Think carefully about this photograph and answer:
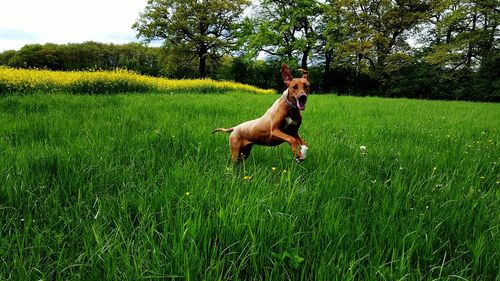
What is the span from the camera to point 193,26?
4003cm

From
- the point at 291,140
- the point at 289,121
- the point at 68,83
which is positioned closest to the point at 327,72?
the point at 68,83

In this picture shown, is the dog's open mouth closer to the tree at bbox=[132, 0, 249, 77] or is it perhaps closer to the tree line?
the tree line

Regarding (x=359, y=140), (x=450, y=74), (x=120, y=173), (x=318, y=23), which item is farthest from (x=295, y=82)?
(x=318, y=23)

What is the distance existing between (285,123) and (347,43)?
113 ft

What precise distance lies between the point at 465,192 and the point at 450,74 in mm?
31819

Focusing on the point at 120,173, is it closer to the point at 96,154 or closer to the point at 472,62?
the point at 96,154

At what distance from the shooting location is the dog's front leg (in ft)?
6.83

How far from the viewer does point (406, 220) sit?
5.68 ft

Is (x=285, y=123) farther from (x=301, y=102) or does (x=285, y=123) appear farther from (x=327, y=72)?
(x=327, y=72)

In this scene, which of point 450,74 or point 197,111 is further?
point 450,74

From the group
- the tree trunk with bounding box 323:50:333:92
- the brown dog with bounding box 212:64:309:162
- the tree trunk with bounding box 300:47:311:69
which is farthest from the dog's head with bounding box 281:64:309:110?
the tree trunk with bounding box 323:50:333:92

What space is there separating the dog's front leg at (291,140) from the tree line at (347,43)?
2968cm

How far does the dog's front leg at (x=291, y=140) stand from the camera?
2082mm

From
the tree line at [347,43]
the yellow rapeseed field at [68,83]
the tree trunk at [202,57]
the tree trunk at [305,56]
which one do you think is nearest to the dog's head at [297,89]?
the yellow rapeseed field at [68,83]
